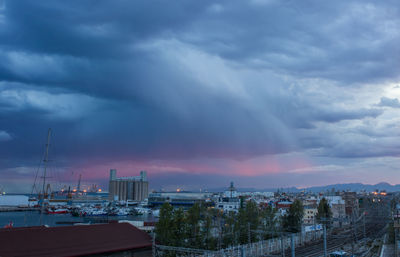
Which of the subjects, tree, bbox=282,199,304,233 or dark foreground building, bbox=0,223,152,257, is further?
tree, bbox=282,199,304,233

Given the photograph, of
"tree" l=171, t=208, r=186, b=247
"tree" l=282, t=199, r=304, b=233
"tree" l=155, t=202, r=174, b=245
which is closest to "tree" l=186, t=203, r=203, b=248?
"tree" l=171, t=208, r=186, b=247

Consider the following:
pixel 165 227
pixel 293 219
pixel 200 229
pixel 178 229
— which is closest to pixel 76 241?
pixel 165 227

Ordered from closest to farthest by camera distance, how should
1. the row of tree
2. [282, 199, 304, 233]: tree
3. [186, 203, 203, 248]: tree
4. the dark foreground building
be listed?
the dark foreground building, the row of tree, [186, 203, 203, 248]: tree, [282, 199, 304, 233]: tree

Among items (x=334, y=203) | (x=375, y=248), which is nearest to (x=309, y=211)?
(x=334, y=203)

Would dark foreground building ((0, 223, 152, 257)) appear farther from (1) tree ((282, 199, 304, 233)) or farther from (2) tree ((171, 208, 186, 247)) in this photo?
(1) tree ((282, 199, 304, 233))

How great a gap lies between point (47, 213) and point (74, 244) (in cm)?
10619

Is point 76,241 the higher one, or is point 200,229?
point 76,241

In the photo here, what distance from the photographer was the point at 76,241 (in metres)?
23.6


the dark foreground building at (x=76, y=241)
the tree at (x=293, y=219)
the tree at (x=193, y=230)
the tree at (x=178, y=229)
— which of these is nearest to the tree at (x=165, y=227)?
the tree at (x=178, y=229)

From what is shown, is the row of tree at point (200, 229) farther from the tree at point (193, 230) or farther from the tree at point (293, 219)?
the tree at point (293, 219)

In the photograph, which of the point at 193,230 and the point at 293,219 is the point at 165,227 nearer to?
the point at 193,230

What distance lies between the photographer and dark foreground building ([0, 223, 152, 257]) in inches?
834

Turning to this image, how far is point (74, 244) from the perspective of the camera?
76.0 ft

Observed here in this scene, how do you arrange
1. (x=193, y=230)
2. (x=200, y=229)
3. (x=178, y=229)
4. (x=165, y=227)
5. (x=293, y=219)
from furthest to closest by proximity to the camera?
(x=293, y=219)
(x=200, y=229)
(x=193, y=230)
(x=178, y=229)
(x=165, y=227)
